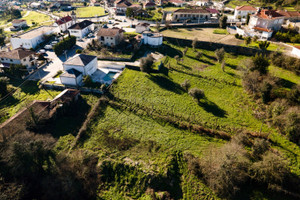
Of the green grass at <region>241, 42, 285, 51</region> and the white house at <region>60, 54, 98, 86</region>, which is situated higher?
the green grass at <region>241, 42, 285, 51</region>

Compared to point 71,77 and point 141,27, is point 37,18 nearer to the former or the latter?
point 141,27

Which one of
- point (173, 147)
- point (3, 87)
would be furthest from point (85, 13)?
point (173, 147)

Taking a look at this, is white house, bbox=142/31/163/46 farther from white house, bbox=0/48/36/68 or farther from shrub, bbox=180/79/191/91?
white house, bbox=0/48/36/68

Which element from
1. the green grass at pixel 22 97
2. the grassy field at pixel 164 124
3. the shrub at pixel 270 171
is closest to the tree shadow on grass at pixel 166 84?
Answer: the grassy field at pixel 164 124

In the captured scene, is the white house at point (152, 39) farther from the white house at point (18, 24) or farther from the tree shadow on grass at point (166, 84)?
the white house at point (18, 24)

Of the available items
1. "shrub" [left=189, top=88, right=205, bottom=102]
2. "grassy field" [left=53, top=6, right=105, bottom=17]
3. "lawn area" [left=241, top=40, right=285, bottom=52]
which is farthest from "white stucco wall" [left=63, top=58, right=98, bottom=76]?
"grassy field" [left=53, top=6, right=105, bottom=17]

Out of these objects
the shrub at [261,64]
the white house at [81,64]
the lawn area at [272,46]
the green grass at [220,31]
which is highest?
the green grass at [220,31]

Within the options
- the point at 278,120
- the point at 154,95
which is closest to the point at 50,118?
the point at 154,95

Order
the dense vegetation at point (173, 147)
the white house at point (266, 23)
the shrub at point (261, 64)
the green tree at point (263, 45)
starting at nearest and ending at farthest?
the dense vegetation at point (173, 147), the shrub at point (261, 64), the green tree at point (263, 45), the white house at point (266, 23)
